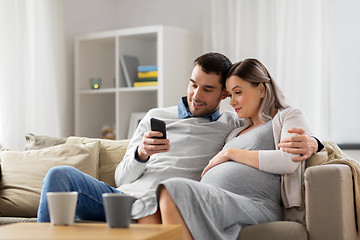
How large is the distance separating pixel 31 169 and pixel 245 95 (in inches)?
45.7

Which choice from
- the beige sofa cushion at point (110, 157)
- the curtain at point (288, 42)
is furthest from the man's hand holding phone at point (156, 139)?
the curtain at point (288, 42)

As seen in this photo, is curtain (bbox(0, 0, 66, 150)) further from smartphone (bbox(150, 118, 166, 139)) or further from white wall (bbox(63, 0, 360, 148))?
smartphone (bbox(150, 118, 166, 139))

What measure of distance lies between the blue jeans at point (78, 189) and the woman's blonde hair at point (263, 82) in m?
0.71

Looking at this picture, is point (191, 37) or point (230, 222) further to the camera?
point (191, 37)

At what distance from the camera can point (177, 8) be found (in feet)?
14.0

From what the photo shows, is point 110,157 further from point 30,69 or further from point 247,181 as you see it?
point 30,69

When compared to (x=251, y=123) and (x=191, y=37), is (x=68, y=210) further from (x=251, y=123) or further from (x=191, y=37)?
(x=191, y=37)

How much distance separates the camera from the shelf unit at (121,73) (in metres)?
3.89

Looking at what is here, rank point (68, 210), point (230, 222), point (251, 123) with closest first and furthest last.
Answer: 1. point (68, 210)
2. point (230, 222)
3. point (251, 123)

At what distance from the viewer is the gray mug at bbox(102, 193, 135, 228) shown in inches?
56.1

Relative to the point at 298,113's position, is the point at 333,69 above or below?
above

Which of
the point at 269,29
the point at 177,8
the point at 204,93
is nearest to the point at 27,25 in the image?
the point at 177,8

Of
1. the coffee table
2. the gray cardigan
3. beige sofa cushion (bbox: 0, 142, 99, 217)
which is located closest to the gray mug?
the coffee table

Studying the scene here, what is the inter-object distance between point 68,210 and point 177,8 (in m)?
3.00
